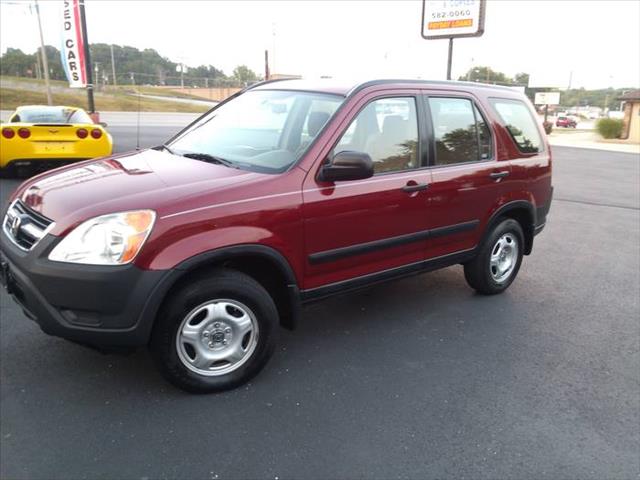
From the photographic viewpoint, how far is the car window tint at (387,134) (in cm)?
362

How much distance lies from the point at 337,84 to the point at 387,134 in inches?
19.9

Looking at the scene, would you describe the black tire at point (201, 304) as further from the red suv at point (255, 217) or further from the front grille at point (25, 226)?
the front grille at point (25, 226)

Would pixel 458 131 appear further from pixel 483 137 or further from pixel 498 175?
pixel 498 175

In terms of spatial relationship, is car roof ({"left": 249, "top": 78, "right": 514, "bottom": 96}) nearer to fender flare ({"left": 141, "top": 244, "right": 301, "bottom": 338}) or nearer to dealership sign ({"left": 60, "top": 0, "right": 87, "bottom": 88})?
fender flare ({"left": 141, "top": 244, "right": 301, "bottom": 338})

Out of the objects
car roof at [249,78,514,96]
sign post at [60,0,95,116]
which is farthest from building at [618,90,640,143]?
car roof at [249,78,514,96]

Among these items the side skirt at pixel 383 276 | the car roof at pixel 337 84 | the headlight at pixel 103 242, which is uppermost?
the car roof at pixel 337 84

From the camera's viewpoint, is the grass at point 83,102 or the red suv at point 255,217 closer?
the red suv at point 255,217

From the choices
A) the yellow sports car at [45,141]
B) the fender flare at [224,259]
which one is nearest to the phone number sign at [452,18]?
the yellow sports car at [45,141]

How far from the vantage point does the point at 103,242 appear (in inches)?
106

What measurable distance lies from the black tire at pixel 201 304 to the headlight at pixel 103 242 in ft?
1.25

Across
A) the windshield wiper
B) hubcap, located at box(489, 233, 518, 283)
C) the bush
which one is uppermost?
the windshield wiper

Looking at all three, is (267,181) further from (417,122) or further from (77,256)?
(417,122)

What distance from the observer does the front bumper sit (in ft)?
8.68

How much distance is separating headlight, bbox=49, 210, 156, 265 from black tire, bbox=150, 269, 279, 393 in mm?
380
